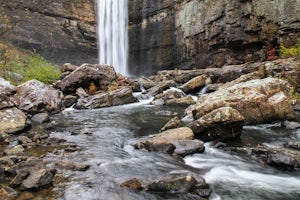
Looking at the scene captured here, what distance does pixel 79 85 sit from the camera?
1387cm

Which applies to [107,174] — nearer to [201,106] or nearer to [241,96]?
[201,106]

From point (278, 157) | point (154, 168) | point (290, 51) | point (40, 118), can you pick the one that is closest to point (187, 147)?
point (154, 168)

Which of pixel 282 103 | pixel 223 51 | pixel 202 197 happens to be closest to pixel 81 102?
pixel 282 103

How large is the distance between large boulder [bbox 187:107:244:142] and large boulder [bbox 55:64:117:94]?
886cm

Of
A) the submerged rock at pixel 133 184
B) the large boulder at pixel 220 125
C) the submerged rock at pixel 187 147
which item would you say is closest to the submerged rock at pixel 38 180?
the submerged rock at pixel 133 184

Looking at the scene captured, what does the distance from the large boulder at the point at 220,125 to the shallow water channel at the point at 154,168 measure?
406 millimetres

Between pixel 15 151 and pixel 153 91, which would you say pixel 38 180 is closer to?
pixel 15 151

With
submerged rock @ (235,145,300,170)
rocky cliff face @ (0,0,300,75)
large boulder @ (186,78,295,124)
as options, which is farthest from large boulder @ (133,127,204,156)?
rocky cliff face @ (0,0,300,75)

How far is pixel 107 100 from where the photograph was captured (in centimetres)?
1230

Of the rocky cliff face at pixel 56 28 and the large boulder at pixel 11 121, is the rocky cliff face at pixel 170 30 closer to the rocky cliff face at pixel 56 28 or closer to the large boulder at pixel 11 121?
the rocky cliff face at pixel 56 28

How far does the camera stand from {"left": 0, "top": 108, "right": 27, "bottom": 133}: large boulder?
22.8 feet

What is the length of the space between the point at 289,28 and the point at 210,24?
5.19m

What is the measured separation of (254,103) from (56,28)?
1996cm

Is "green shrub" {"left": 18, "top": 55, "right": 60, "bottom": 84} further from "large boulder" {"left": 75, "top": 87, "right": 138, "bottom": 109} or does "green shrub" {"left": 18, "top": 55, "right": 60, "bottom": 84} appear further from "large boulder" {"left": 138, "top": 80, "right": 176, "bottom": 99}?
"large boulder" {"left": 138, "top": 80, "right": 176, "bottom": 99}
